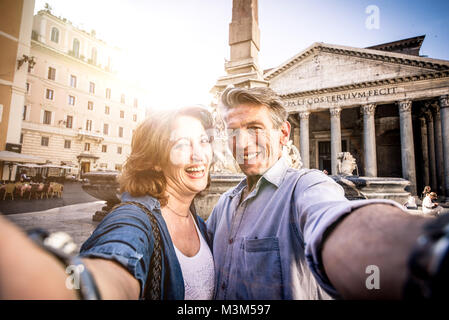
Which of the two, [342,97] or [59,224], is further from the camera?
[342,97]

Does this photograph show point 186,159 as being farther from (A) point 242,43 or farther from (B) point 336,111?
(B) point 336,111

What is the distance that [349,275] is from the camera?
2.09 ft

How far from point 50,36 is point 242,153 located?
14.8ft

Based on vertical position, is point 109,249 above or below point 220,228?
above

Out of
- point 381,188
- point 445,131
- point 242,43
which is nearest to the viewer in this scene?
point 381,188

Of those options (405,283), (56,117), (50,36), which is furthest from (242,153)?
(56,117)

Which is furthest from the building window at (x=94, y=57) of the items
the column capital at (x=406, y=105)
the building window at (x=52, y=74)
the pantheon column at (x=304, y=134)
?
the column capital at (x=406, y=105)

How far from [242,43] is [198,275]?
4954 mm

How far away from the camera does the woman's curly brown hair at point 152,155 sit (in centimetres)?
125

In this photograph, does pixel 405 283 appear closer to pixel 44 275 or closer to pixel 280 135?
pixel 44 275

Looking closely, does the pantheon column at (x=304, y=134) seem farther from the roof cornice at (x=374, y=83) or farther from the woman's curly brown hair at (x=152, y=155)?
the woman's curly brown hair at (x=152, y=155)

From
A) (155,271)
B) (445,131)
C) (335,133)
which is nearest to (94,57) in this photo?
(155,271)

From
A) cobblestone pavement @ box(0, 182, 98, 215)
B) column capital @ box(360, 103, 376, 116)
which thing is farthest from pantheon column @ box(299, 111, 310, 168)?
cobblestone pavement @ box(0, 182, 98, 215)

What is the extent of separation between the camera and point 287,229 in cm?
109
